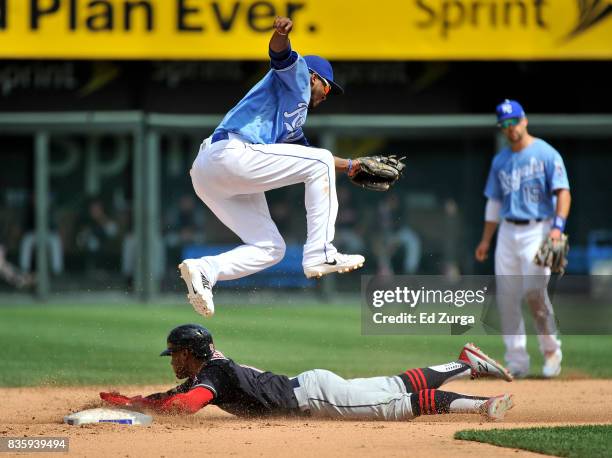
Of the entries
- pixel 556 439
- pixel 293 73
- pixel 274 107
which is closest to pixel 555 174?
pixel 274 107

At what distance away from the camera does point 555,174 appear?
8836 mm

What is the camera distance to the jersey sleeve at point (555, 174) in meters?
8.81

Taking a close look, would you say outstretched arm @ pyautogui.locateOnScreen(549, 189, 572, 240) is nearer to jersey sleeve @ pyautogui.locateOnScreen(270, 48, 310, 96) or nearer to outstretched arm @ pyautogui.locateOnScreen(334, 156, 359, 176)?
outstretched arm @ pyautogui.locateOnScreen(334, 156, 359, 176)

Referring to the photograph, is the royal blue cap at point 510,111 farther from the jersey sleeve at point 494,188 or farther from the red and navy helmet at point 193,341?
the red and navy helmet at point 193,341

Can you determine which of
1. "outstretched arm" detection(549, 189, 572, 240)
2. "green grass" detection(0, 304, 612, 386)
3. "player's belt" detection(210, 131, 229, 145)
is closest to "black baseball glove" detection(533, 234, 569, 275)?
"outstretched arm" detection(549, 189, 572, 240)

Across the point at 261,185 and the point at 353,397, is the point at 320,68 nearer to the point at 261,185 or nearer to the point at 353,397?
the point at 261,185

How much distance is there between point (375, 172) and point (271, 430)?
1692 millimetres

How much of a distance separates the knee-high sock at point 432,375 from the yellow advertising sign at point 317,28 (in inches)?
337

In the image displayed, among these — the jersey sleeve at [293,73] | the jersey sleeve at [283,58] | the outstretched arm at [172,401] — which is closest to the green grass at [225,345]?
the outstretched arm at [172,401]

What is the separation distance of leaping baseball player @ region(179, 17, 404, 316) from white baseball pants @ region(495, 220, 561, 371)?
2.29 metres

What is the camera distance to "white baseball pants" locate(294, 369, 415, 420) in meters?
6.58

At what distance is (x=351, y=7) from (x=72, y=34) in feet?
11.5

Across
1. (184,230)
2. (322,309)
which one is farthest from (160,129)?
(322,309)

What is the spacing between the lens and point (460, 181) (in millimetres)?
16141
